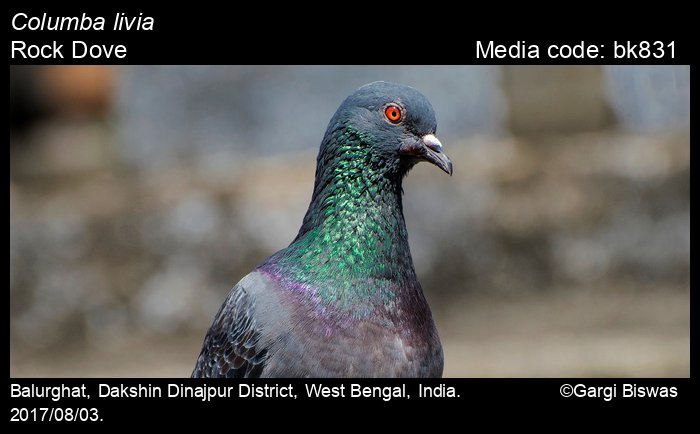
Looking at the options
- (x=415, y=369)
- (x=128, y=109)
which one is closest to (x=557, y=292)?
(x=128, y=109)

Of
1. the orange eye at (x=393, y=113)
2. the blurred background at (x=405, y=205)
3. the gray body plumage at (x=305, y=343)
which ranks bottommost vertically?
the gray body plumage at (x=305, y=343)

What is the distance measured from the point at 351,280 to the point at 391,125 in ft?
2.57

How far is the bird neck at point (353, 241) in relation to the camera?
4.29 m

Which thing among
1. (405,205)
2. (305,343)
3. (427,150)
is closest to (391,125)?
(427,150)

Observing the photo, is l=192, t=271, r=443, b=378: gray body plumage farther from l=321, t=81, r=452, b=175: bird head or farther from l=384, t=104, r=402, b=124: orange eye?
l=384, t=104, r=402, b=124: orange eye

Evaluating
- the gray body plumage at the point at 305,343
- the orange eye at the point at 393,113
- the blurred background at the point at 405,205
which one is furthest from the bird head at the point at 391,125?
the blurred background at the point at 405,205

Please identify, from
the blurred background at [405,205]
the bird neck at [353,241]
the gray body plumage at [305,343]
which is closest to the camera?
the gray body plumage at [305,343]

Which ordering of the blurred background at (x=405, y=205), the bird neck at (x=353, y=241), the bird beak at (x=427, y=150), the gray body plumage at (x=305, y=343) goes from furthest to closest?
the blurred background at (x=405, y=205), the bird beak at (x=427, y=150), the bird neck at (x=353, y=241), the gray body plumage at (x=305, y=343)

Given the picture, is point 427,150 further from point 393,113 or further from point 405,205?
point 405,205

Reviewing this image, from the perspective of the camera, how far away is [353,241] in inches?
171

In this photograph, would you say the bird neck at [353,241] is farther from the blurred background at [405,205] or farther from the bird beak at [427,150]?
the blurred background at [405,205]

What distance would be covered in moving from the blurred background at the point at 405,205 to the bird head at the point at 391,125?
543 centimetres

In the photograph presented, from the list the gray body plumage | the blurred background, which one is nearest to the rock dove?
the gray body plumage

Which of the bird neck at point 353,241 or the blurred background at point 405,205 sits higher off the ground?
the blurred background at point 405,205
